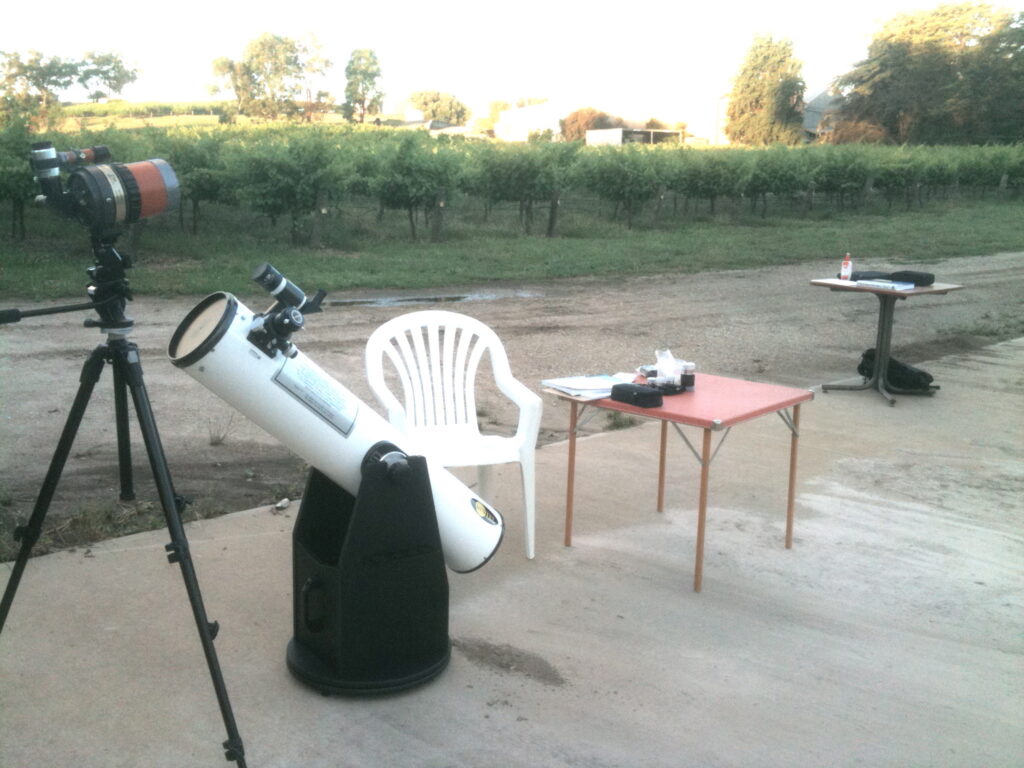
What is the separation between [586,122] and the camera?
53969mm

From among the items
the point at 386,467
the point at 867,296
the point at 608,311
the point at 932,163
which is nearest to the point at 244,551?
the point at 386,467

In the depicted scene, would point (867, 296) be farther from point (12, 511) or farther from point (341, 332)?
point (12, 511)

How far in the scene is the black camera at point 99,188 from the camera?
8.07ft

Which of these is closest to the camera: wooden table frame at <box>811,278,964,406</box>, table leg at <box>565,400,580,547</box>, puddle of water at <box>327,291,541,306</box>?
table leg at <box>565,400,580,547</box>

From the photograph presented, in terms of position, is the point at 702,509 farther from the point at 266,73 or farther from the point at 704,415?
the point at 266,73

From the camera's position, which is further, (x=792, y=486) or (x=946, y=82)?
(x=946, y=82)

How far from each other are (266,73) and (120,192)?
49994mm

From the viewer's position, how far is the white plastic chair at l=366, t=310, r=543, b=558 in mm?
3953

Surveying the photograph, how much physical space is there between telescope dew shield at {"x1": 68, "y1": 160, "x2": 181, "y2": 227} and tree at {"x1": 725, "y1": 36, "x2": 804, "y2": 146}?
63.0 metres

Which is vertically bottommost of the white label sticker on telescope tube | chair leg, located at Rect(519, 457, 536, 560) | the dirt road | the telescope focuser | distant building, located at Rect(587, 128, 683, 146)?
the dirt road

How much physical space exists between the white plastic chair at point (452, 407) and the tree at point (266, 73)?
4649 centimetres

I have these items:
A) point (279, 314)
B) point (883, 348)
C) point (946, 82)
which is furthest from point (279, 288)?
point (946, 82)

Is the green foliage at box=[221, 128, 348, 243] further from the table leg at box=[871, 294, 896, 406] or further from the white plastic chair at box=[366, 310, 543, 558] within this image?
the white plastic chair at box=[366, 310, 543, 558]

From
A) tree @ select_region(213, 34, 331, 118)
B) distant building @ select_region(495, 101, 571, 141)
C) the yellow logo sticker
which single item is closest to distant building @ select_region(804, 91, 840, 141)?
distant building @ select_region(495, 101, 571, 141)
